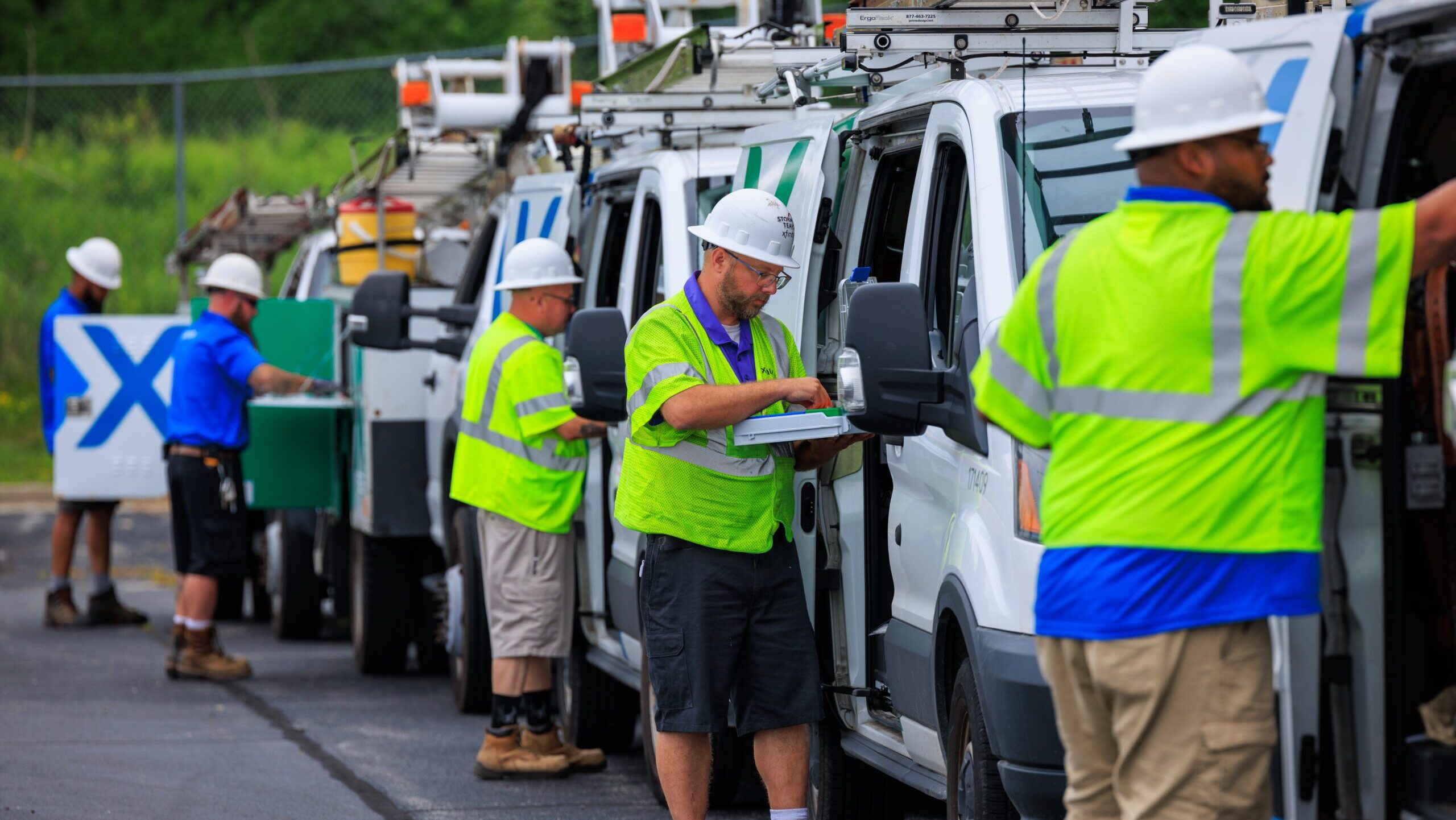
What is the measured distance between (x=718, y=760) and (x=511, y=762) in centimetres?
106

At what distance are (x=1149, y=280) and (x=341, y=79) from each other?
2061 cm

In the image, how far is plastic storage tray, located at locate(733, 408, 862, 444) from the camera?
523 cm

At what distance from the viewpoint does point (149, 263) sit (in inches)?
886

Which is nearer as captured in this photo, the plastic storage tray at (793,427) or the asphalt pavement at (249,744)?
the plastic storage tray at (793,427)

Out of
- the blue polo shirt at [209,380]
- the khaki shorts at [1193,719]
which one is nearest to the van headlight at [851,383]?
the khaki shorts at [1193,719]

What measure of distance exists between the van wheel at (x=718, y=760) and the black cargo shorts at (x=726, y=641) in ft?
4.75

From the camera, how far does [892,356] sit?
470 cm

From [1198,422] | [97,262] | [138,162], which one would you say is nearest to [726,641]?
[1198,422]

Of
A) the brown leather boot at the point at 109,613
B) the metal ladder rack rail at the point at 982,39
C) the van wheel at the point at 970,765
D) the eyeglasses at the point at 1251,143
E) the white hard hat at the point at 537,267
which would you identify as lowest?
the brown leather boot at the point at 109,613

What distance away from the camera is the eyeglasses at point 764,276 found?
5.45 m

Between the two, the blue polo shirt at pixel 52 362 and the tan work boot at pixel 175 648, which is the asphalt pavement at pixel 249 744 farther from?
the blue polo shirt at pixel 52 362

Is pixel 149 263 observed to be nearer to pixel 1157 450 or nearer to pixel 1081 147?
pixel 1081 147

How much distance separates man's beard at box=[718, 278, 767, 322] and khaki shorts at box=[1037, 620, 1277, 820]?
7.00 feet

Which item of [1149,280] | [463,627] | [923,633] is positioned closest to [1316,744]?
[1149,280]
